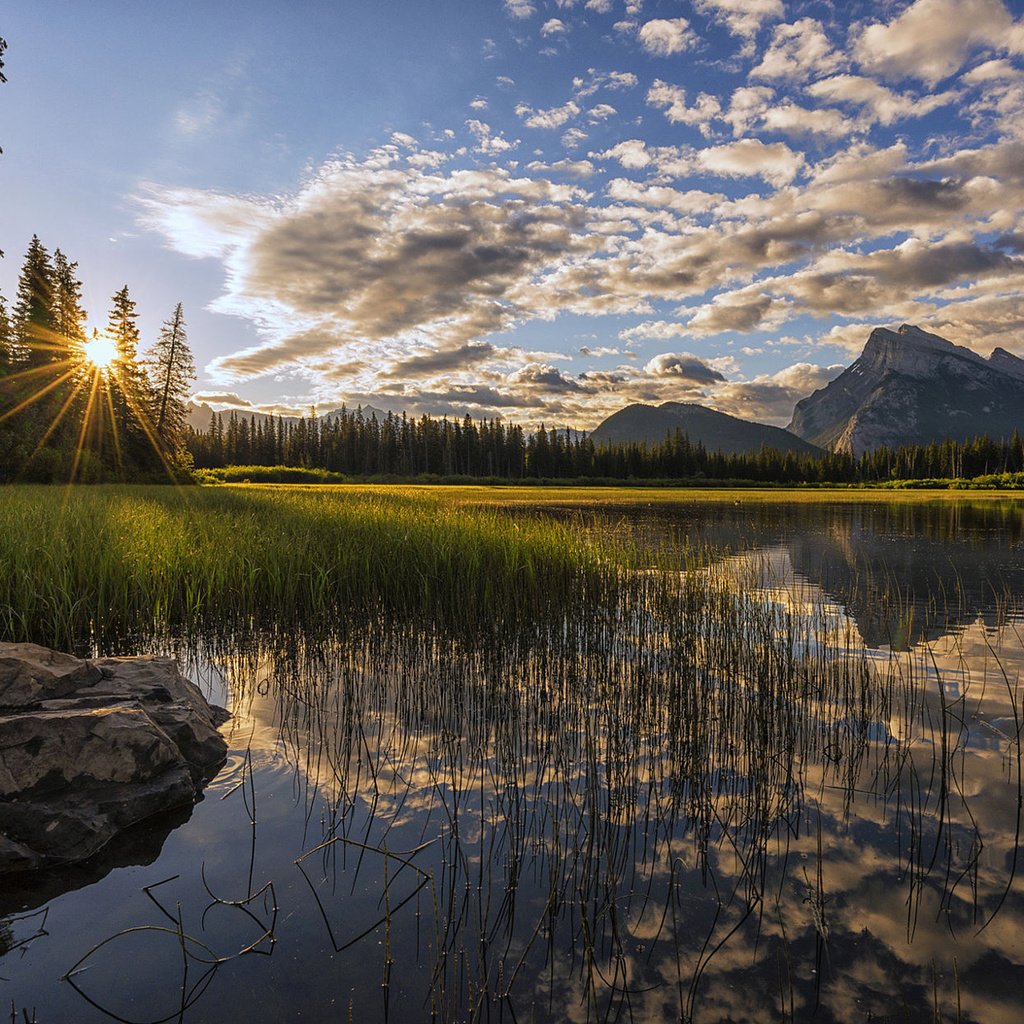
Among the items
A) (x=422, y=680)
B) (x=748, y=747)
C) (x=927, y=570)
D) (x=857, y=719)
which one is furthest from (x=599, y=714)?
(x=927, y=570)

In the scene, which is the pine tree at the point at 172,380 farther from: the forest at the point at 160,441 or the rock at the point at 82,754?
the rock at the point at 82,754

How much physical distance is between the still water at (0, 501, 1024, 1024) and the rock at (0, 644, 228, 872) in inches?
8.2

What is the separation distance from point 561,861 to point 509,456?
434ft

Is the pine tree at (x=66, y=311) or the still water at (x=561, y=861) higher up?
the pine tree at (x=66, y=311)

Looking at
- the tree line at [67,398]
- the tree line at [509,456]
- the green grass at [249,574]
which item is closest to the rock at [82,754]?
the green grass at [249,574]

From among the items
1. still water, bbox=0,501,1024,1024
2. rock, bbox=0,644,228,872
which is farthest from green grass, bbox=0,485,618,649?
rock, bbox=0,644,228,872

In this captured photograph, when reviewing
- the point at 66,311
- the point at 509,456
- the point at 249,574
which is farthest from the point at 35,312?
the point at 509,456

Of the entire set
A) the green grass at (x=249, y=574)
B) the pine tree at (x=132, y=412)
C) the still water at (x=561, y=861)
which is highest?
the pine tree at (x=132, y=412)

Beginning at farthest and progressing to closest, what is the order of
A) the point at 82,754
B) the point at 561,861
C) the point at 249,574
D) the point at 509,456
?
1. the point at 509,456
2. the point at 249,574
3. the point at 82,754
4. the point at 561,861

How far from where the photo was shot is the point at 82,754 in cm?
410

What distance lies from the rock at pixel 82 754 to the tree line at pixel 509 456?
124127 mm

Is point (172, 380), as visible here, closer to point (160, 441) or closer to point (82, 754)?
point (160, 441)

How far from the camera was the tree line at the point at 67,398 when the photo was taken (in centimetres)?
3753

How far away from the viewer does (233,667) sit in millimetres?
7551
